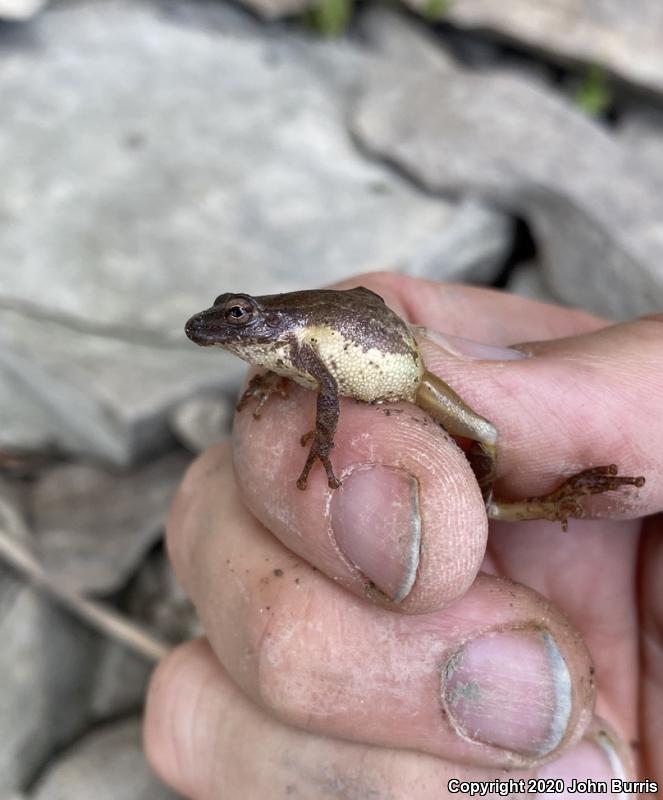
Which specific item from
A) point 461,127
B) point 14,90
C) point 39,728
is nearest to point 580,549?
point 39,728

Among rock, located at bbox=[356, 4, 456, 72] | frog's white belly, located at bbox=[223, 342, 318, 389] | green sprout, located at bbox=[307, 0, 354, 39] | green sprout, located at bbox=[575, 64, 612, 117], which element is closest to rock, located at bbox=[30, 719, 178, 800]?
frog's white belly, located at bbox=[223, 342, 318, 389]

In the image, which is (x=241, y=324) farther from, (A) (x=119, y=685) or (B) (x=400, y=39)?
(B) (x=400, y=39)

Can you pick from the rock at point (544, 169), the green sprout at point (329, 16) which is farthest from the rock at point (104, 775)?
the green sprout at point (329, 16)

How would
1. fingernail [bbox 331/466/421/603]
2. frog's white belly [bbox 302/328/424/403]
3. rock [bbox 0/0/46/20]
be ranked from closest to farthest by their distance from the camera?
fingernail [bbox 331/466/421/603]
frog's white belly [bbox 302/328/424/403]
rock [bbox 0/0/46/20]

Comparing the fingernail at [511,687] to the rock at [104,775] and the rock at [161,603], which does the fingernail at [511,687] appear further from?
the rock at [161,603]

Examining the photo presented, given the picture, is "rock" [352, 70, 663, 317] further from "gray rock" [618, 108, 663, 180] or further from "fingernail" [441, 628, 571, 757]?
"fingernail" [441, 628, 571, 757]

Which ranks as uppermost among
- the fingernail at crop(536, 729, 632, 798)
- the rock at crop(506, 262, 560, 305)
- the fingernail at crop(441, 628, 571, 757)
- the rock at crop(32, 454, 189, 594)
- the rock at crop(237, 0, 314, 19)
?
the fingernail at crop(441, 628, 571, 757)
